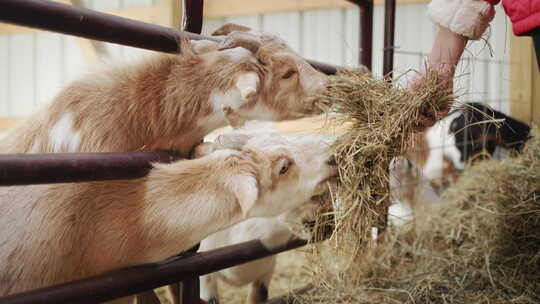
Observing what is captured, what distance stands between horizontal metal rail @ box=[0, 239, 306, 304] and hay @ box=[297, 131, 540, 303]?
1.55 ft

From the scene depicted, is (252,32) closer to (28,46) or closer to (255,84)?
(255,84)

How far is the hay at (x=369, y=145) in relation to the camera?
1.87 meters

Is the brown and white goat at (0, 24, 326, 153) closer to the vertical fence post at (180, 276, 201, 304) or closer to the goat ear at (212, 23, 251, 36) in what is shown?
the goat ear at (212, 23, 251, 36)

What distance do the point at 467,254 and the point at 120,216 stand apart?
210 centimetres

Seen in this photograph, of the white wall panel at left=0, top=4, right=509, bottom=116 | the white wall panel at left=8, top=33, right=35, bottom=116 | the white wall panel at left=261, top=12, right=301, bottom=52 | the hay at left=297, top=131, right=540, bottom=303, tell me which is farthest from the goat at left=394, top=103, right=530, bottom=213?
the white wall panel at left=8, top=33, right=35, bottom=116

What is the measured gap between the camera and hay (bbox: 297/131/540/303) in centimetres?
242

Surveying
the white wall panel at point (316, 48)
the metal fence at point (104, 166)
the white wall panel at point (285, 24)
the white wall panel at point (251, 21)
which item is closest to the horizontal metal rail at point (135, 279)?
the metal fence at point (104, 166)

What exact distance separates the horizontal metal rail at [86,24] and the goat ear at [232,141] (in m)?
0.43

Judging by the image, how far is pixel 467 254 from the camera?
2939 mm

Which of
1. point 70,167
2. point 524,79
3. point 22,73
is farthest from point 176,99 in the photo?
point 524,79

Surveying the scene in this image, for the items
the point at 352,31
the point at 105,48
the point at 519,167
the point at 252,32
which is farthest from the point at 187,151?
the point at 352,31

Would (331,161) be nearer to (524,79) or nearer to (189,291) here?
(189,291)

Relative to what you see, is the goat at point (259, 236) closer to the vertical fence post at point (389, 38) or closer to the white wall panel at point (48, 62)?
the vertical fence post at point (389, 38)

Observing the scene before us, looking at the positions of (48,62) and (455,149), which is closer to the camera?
(48,62)
